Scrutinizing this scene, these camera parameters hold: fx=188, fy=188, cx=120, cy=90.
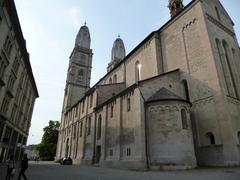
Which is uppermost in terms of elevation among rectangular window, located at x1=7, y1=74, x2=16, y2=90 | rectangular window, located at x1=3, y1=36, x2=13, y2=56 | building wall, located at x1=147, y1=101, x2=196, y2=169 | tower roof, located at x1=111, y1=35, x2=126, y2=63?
tower roof, located at x1=111, y1=35, x2=126, y2=63

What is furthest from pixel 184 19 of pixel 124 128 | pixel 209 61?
pixel 124 128

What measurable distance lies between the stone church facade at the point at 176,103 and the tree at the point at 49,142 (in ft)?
80.0

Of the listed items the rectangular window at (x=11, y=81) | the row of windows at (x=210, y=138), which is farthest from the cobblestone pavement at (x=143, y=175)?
the rectangular window at (x=11, y=81)

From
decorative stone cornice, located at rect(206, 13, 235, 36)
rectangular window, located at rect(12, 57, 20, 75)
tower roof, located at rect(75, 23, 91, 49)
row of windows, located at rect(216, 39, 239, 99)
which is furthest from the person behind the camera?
tower roof, located at rect(75, 23, 91, 49)

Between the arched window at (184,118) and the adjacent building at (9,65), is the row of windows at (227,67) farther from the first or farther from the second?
the adjacent building at (9,65)

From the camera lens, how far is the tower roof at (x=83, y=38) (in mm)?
52706

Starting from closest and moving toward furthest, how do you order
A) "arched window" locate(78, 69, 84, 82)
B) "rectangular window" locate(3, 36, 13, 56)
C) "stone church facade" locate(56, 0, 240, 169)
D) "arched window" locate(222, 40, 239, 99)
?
"stone church facade" locate(56, 0, 240, 169), "rectangular window" locate(3, 36, 13, 56), "arched window" locate(222, 40, 239, 99), "arched window" locate(78, 69, 84, 82)

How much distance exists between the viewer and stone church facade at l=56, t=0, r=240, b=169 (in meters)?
16.5

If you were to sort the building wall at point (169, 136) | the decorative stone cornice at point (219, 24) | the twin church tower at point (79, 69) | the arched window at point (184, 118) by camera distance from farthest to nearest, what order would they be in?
the twin church tower at point (79, 69) → the decorative stone cornice at point (219, 24) → the arched window at point (184, 118) → the building wall at point (169, 136)

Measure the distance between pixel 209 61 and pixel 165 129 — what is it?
338 inches

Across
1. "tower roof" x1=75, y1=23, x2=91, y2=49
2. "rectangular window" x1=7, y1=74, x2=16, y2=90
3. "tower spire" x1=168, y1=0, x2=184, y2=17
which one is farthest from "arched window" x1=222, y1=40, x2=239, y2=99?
"tower roof" x1=75, y1=23, x2=91, y2=49

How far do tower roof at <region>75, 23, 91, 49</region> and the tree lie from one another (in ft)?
78.6

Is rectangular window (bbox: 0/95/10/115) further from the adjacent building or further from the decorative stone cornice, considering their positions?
the decorative stone cornice

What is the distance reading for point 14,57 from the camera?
21.5 metres
